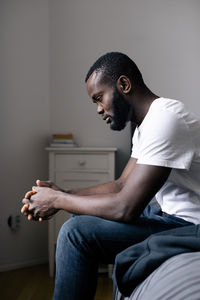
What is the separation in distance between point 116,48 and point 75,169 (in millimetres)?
1007

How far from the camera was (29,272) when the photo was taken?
8.28ft

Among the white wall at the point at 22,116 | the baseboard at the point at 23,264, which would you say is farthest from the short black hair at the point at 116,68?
the baseboard at the point at 23,264

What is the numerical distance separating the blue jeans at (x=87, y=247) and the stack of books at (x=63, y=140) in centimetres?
146

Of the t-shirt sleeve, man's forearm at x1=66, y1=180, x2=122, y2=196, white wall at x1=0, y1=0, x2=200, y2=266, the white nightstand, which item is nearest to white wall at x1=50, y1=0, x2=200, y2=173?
white wall at x1=0, y1=0, x2=200, y2=266

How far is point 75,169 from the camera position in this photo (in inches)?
97.8

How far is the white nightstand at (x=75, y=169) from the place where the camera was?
2.47 m

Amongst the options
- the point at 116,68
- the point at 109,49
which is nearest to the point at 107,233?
the point at 116,68

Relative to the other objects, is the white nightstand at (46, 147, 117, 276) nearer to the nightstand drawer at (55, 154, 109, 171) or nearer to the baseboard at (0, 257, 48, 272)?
the nightstand drawer at (55, 154, 109, 171)

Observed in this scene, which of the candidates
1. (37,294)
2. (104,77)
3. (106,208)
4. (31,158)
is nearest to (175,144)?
(106,208)

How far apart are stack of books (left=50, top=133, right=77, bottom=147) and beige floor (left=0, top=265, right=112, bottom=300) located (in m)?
0.87

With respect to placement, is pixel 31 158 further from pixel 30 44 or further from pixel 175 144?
pixel 175 144

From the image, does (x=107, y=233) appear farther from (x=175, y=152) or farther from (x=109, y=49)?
(x=109, y=49)

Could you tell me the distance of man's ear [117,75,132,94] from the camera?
4.29ft

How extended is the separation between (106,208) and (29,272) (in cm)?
162
